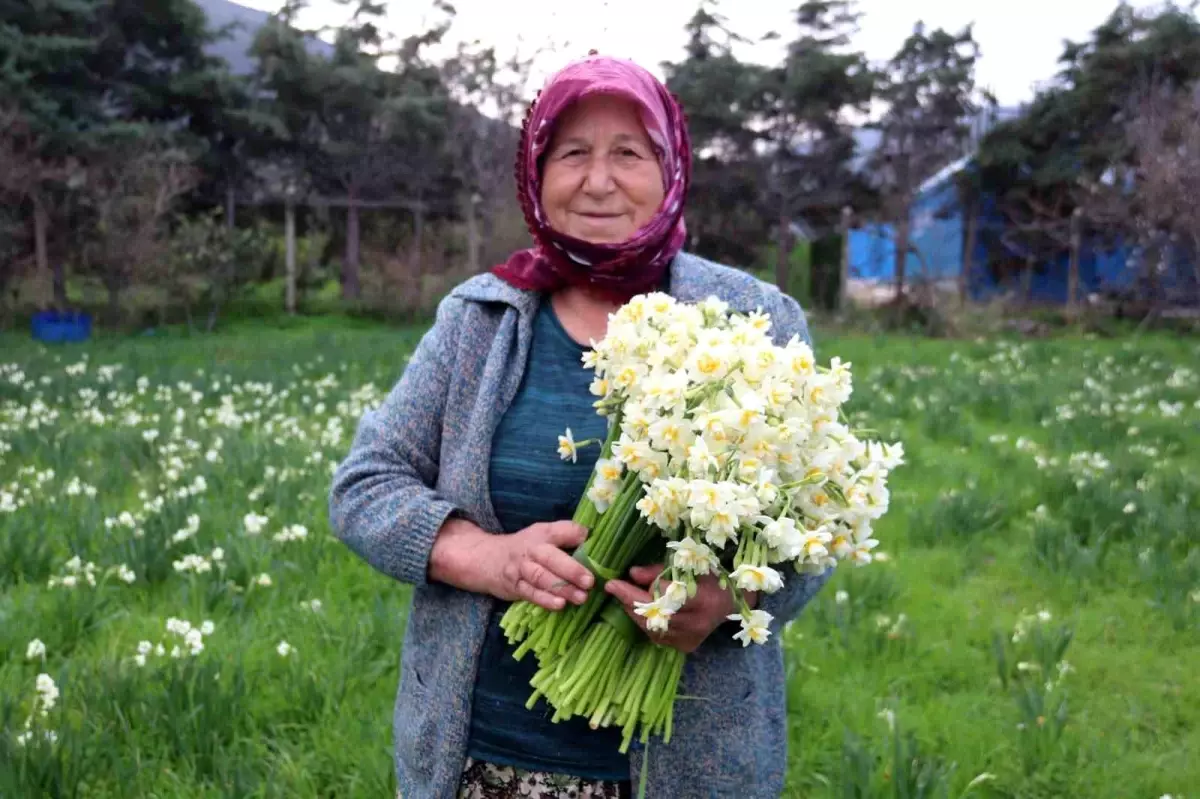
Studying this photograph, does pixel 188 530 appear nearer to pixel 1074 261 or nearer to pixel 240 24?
pixel 240 24

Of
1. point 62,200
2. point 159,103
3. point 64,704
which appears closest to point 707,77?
point 159,103

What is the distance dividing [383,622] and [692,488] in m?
2.35

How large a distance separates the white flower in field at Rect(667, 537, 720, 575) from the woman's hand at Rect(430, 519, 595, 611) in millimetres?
178

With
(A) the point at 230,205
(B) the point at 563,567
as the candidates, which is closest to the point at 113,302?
(A) the point at 230,205

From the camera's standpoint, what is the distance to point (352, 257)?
17.7 meters

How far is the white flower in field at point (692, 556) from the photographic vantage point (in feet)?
4.16

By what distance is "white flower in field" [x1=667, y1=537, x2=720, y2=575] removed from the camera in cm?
127

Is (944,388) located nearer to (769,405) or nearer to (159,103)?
(769,405)

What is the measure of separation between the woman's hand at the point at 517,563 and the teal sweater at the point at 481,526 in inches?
1.3

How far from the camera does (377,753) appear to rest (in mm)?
2650

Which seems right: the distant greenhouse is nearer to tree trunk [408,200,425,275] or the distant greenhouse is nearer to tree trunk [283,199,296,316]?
tree trunk [408,200,425,275]

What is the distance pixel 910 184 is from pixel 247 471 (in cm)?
1558

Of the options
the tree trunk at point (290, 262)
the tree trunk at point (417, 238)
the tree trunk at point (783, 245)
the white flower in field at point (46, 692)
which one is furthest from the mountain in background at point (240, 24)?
the white flower in field at point (46, 692)

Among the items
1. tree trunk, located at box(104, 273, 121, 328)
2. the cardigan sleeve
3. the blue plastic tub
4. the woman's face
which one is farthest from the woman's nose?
tree trunk, located at box(104, 273, 121, 328)
